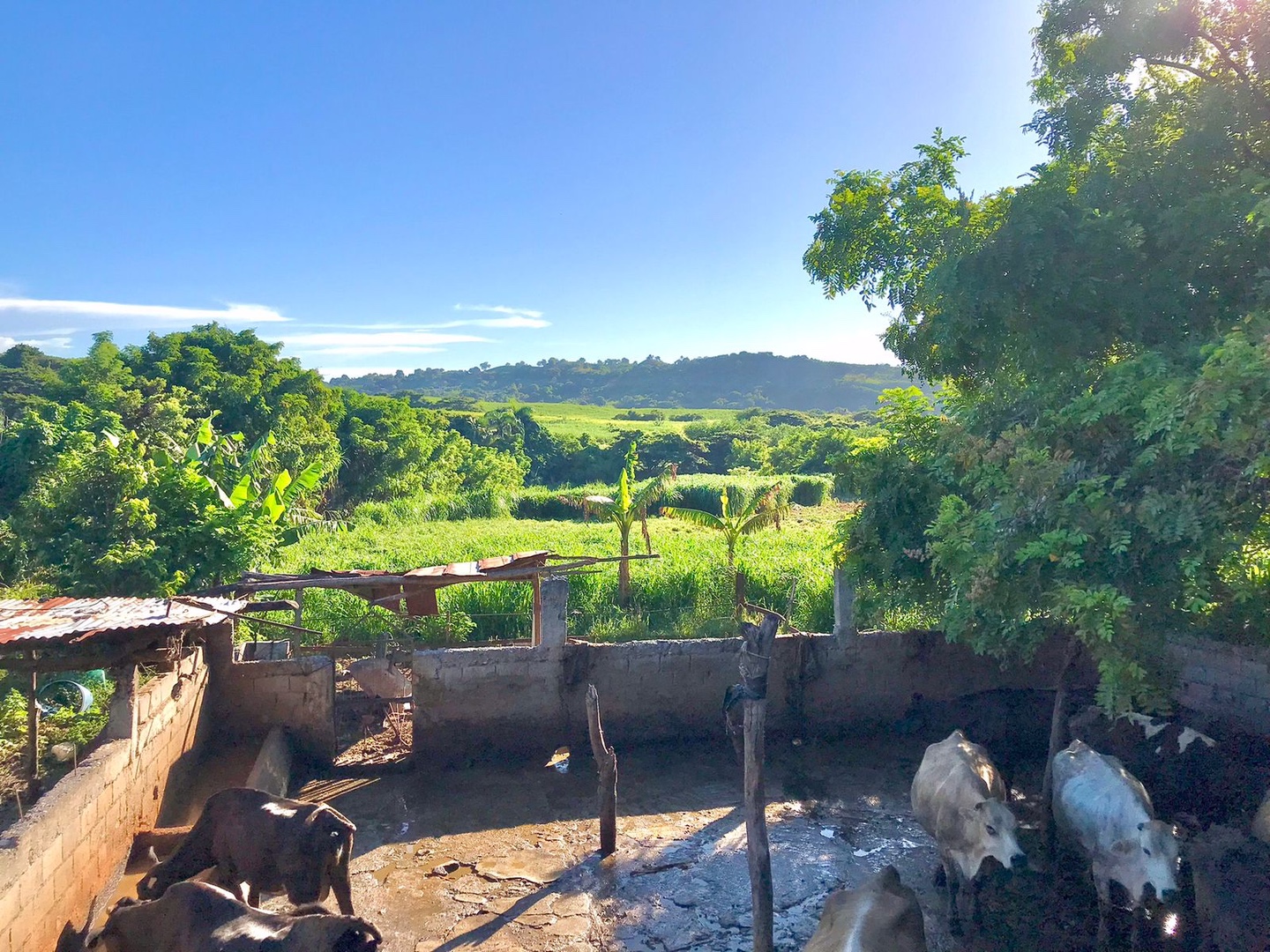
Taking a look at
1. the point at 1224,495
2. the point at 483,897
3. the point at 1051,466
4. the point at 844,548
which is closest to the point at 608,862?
the point at 483,897

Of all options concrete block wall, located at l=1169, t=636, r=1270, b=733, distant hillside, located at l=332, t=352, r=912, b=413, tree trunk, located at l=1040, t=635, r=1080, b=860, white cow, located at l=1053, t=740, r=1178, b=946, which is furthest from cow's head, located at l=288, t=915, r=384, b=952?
distant hillside, located at l=332, t=352, r=912, b=413

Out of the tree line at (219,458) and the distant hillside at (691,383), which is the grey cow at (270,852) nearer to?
the tree line at (219,458)

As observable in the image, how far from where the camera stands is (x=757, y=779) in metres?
5.46

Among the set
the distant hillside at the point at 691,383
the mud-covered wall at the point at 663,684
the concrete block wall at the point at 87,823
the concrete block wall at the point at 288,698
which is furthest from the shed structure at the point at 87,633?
the distant hillside at the point at 691,383

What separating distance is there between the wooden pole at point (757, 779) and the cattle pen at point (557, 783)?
604mm

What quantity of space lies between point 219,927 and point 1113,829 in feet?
19.1

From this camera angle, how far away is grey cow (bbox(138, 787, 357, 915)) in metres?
5.68

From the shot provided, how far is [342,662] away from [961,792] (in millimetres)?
8127

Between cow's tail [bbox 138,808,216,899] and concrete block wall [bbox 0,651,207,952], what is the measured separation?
46 centimetres

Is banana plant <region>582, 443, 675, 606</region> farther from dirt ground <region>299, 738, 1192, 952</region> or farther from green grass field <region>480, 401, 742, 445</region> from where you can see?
green grass field <region>480, 401, 742, 445</region>

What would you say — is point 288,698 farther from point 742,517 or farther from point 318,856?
point 742,517

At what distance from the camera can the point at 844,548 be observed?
9.06 meters

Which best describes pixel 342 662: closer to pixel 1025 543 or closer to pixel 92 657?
pixel 92 657

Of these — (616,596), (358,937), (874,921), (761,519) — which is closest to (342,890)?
(358,937)
